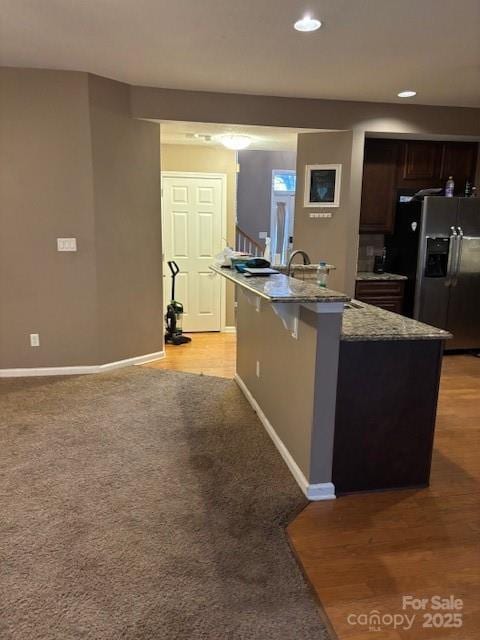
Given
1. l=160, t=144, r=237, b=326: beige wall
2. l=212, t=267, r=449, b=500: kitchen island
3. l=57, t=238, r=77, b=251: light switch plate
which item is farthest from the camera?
l=160, t=144, r=237, b=326: beige wall

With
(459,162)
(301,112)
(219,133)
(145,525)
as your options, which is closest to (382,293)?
(459,162)

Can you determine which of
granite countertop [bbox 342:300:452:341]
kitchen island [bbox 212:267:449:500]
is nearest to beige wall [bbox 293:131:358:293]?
granite countertop [bbox 342:300:452:341]

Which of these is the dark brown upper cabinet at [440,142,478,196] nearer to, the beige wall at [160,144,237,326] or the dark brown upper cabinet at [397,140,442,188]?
the dark brown upper cabinet at [397,140,442,188]

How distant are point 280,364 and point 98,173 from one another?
2.47 m

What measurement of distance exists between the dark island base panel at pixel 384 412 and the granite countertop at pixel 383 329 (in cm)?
4

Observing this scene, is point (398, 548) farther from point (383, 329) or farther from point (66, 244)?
point (66, 244)

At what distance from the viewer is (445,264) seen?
4988mm

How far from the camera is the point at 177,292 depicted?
6.26 m

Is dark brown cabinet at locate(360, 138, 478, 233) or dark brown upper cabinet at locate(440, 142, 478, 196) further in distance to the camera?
dark brown upper cabinet at locate(440, 142, 478, 196)

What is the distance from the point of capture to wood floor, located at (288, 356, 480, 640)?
5.71ft

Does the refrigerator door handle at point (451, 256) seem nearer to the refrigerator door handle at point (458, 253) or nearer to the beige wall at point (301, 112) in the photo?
the refrigerator door handle at point (458, 253)

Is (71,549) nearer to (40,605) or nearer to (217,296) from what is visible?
(40,605)

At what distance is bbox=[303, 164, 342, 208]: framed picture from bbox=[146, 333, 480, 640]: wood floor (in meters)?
2.87

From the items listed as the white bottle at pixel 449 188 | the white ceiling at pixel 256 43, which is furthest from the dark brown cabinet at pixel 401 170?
the white ceiling at pixel 256 43
